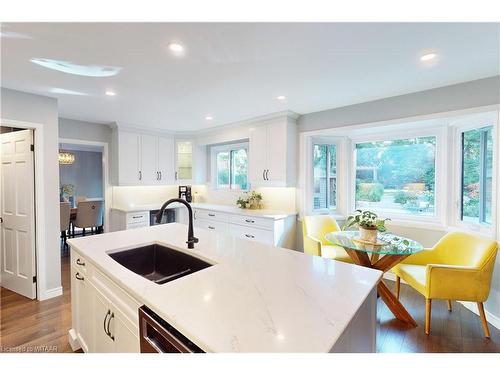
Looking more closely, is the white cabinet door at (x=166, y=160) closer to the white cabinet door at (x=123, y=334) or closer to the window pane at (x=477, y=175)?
the white cabinet door at (x=123, y=334)

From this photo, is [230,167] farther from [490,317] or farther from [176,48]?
[490,317]

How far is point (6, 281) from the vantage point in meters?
3.07

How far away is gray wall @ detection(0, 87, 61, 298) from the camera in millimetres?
2730

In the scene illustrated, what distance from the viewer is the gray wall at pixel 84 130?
3814mm

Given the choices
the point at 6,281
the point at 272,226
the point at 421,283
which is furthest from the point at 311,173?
the point at 6,281

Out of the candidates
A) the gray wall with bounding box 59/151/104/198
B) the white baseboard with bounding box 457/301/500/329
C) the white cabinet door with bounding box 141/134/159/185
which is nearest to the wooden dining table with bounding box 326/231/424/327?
the white baseboard with bounding box 457/301/500/329

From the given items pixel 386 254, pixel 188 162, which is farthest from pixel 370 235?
pixel 188 162

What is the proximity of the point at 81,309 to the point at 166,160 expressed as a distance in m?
3.34

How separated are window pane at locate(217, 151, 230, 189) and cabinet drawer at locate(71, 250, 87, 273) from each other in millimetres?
3263

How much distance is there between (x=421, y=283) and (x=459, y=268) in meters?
0.33

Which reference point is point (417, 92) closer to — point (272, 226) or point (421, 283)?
point (421, 283)

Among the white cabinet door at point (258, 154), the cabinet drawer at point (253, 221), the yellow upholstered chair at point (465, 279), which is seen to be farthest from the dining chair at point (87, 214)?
the yellow upholstered chair at point (465, 279)

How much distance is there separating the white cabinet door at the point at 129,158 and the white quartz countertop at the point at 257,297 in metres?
2.77

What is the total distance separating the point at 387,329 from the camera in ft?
7.27
